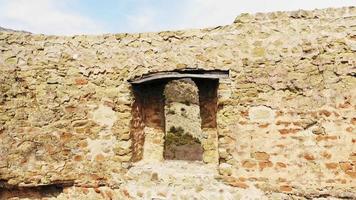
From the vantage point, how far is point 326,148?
13.5ft

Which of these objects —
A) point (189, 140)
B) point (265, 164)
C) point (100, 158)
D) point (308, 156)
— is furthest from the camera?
point (189, 140)

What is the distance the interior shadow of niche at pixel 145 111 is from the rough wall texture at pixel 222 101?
192 mm

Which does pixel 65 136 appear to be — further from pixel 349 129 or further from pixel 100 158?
pixel 349 129

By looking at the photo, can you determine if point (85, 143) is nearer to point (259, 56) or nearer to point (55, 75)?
point (55, 75)

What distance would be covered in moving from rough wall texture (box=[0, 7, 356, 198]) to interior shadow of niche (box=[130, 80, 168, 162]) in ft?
0.63

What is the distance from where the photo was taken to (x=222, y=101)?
4465 mm

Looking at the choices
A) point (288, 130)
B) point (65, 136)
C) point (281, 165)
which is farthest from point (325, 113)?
point (65, 136)

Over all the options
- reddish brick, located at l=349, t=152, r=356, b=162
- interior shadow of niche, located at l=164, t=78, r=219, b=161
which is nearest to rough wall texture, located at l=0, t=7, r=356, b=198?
reddish brick, located at l=349, t=152, r=356, b=162

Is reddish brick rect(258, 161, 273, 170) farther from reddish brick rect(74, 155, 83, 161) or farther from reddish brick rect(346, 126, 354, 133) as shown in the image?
reddish brick rect(74, 155, 83, 161)

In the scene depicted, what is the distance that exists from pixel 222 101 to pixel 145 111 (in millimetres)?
1340

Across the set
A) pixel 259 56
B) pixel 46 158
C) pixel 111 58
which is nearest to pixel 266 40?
pixel 259 56

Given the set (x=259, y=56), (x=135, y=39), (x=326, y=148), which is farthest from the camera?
(x=135, y=39)

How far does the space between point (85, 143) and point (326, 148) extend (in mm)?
2861

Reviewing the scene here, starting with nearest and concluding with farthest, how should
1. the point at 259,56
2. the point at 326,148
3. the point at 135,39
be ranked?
the point at 326,148, the point at 259,56, the point at 135,39
